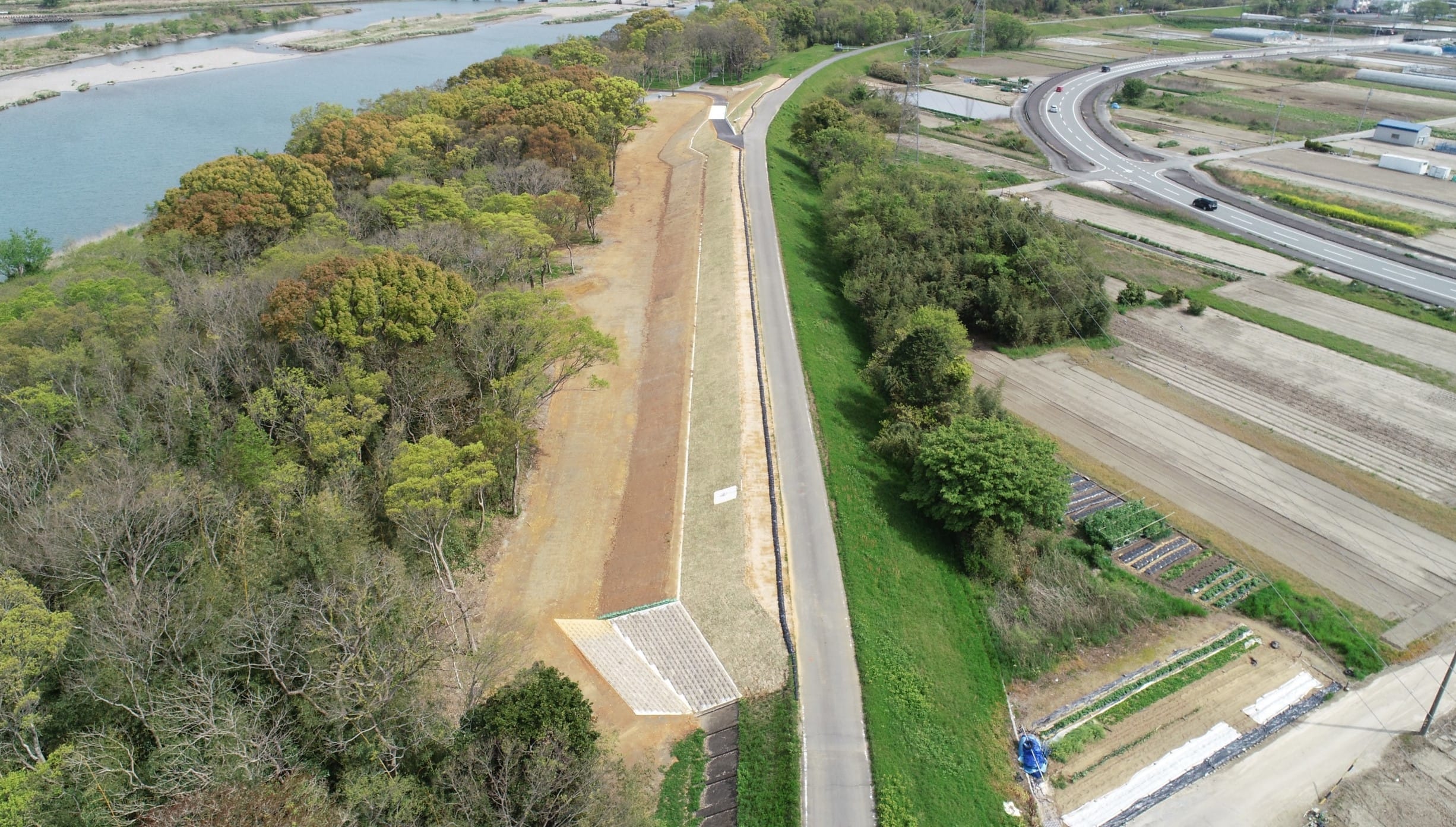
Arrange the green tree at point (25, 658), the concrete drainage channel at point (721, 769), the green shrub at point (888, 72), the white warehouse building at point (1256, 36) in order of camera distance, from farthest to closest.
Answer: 1. the white warehouse building at point (1256, 36)
2. the green shrub at point (888, 72)
3. the concrete drainage channel at point (721, 769)
4. the green tree at point (25, 658)

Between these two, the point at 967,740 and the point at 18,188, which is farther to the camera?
the point at 18,188

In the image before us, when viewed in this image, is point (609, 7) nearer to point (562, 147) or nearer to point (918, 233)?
point (562, 147)

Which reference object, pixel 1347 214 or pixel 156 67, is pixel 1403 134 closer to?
pixel 1347 214

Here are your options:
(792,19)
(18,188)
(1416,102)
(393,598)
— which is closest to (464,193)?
(393,598)

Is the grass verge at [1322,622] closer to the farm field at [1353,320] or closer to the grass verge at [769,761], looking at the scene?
the grass verge at [769,761]

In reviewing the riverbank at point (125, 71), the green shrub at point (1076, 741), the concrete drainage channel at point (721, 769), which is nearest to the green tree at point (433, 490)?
the concrete drainage channel at point (721, 769)

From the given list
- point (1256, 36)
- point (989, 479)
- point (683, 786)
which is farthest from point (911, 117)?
point (1256, 36)
